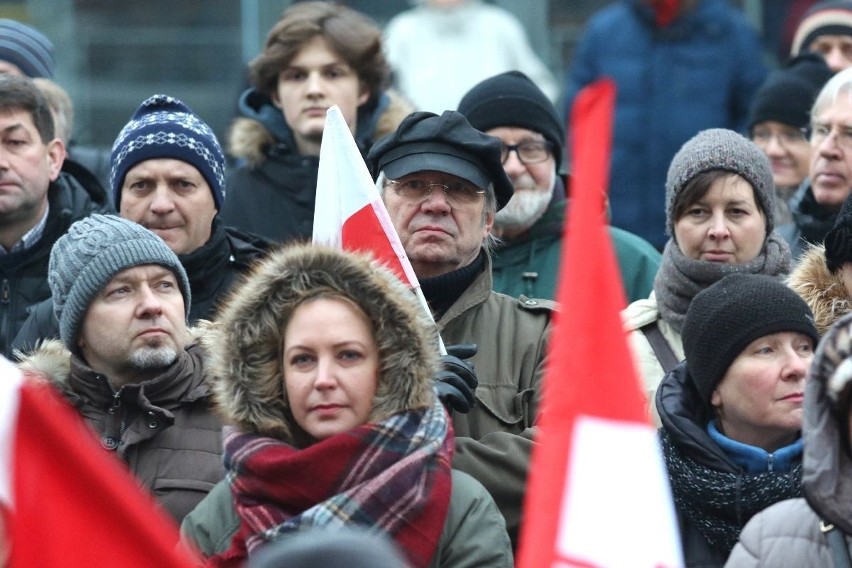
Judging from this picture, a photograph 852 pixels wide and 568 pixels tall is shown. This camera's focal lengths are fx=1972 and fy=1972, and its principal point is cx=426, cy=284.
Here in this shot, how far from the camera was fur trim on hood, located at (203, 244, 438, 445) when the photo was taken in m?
4.90

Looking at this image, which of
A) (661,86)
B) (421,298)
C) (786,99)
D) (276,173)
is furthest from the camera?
(661,86)

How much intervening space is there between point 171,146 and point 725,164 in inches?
73.9

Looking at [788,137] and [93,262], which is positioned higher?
[788,137]

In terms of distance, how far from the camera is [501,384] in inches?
223

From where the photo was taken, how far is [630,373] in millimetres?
3631

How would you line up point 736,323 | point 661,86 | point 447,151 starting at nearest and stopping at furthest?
point 736,323, point 447,151, point 661,86

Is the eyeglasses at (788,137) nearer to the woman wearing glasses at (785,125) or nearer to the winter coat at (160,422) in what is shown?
the woman wearing glasses at (785,125)

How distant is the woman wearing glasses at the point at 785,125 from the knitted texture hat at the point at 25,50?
2.96 m

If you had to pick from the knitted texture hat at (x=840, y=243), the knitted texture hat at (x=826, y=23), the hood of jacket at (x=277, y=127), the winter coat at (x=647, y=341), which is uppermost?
the knitted texture hat at (x=826, y=23)

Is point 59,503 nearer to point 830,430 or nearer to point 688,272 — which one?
point 830,430

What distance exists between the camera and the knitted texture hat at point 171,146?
6.75m

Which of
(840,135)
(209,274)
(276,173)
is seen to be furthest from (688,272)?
(276,173)

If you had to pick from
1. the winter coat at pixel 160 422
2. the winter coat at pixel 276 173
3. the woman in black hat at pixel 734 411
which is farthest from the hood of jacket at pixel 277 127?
the woman in black hat at pixel 734 411

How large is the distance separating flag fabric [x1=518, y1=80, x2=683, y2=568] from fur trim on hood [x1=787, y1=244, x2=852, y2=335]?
2.12m
